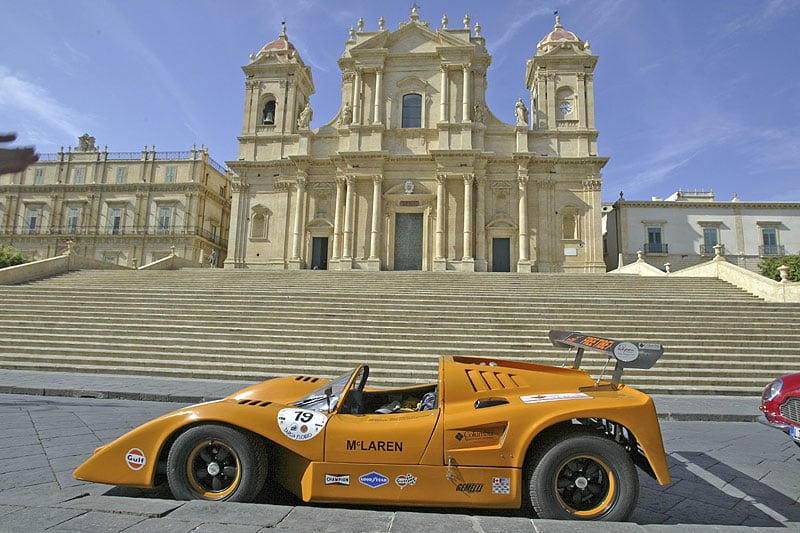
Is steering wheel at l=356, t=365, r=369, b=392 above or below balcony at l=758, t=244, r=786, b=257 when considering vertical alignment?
below

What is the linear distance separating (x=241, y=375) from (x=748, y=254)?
33.9 m

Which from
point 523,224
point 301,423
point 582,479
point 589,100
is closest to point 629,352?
point 582,479

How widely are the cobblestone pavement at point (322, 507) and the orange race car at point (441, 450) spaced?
0.18 metres

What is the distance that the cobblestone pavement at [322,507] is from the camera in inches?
105

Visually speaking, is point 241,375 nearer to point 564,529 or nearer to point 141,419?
point 141,419

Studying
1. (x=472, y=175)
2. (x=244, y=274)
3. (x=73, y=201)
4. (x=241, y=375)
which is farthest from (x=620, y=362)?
(x=73, y=201)

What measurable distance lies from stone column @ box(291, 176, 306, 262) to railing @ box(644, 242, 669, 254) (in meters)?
21.8

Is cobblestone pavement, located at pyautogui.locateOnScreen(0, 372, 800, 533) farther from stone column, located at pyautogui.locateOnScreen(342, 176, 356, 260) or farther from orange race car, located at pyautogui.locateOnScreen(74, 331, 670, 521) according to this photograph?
stone column, located at pyautogui.locateOnScreen(342, 176, 356, 260)

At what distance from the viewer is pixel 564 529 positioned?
2.66 m

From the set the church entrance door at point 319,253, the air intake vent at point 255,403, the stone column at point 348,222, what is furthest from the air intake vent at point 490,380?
the church entrance door at point 319,253

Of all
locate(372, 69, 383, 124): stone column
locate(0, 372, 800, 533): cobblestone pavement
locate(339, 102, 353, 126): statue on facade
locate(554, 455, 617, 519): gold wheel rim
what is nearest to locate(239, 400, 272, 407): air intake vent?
locate(0, 372, 800, 533): cobblestone pavement

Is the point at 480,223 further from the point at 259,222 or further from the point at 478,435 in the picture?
the point at 478,435

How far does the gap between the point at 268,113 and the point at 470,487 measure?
30.8 meters

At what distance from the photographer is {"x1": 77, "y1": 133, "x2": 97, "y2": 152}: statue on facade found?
40.0 m
